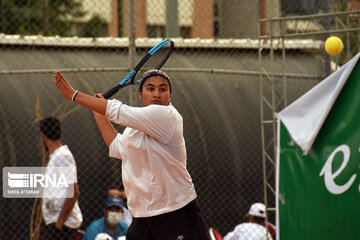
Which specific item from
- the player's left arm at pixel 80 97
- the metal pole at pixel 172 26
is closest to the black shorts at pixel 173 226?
the player's left arm at pixel 80 97

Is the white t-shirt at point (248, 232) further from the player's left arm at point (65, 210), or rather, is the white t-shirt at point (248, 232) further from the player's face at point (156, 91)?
the player's face at point (156, 91)

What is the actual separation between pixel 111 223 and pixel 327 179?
2.49 metres

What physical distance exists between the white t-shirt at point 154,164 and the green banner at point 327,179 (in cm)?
160

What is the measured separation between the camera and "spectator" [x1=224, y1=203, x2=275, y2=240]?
675 cm

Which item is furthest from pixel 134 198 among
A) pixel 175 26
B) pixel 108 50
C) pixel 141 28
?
pixel 141 28

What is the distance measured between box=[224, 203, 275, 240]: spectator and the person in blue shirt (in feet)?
3.96

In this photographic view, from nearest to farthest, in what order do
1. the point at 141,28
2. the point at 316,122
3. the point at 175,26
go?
the point at 316,122
the point at 175,26
the point at 141,28

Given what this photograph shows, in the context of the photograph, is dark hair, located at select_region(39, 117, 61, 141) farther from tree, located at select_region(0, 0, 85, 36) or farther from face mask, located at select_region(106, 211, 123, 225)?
tree, located at select_region(0, 0, 85, 36)

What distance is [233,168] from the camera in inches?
309

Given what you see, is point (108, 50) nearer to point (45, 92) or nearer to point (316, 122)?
point (45, 92)

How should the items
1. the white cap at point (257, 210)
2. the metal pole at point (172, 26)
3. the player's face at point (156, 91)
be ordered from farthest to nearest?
the metal pole at point (172, 26) < the white cap at point (257, 210) < the player's face at point (156, 91)

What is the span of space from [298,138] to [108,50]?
126 inches

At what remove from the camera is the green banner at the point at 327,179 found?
503 centimetres

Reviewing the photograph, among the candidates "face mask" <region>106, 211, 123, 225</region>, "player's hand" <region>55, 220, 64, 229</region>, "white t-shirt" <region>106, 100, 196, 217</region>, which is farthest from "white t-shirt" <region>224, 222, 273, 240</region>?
"white t-shirt" <region>106, 100, 196, 217</region>
